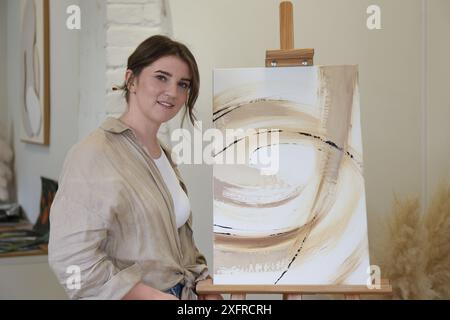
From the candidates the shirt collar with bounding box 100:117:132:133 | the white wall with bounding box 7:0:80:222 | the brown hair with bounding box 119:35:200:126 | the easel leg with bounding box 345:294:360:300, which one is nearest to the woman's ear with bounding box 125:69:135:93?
the brown hair with bounding box 119:35:200:126

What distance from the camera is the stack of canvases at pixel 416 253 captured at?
160 cm

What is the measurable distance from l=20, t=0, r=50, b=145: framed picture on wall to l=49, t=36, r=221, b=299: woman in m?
1.01

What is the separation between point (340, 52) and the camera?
A: 1.81 metres

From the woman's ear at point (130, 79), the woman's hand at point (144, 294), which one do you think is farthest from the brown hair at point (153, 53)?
the woman's hand at point (144, 294)

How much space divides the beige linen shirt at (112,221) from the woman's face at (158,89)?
0.08 meters

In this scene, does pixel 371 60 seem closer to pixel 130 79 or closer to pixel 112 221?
pixel 130 79

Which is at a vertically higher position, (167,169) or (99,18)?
(99,18)

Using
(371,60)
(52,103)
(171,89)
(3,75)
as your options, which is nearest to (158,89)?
(171,89)

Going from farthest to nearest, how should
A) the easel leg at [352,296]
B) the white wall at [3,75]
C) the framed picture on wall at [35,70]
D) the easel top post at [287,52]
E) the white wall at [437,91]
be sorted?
the white wall at [3,75], the framed picture on wall at [35,70], the white wall at [437,91], the easel top post at [287,52], the easel leg at [352,296]

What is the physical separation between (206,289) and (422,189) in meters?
1.10

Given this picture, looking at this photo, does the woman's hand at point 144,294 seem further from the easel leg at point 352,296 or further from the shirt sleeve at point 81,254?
the easel leg at point 352,296

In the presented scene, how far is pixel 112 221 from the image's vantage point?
45.8 inches

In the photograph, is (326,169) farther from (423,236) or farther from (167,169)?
(423,236)
